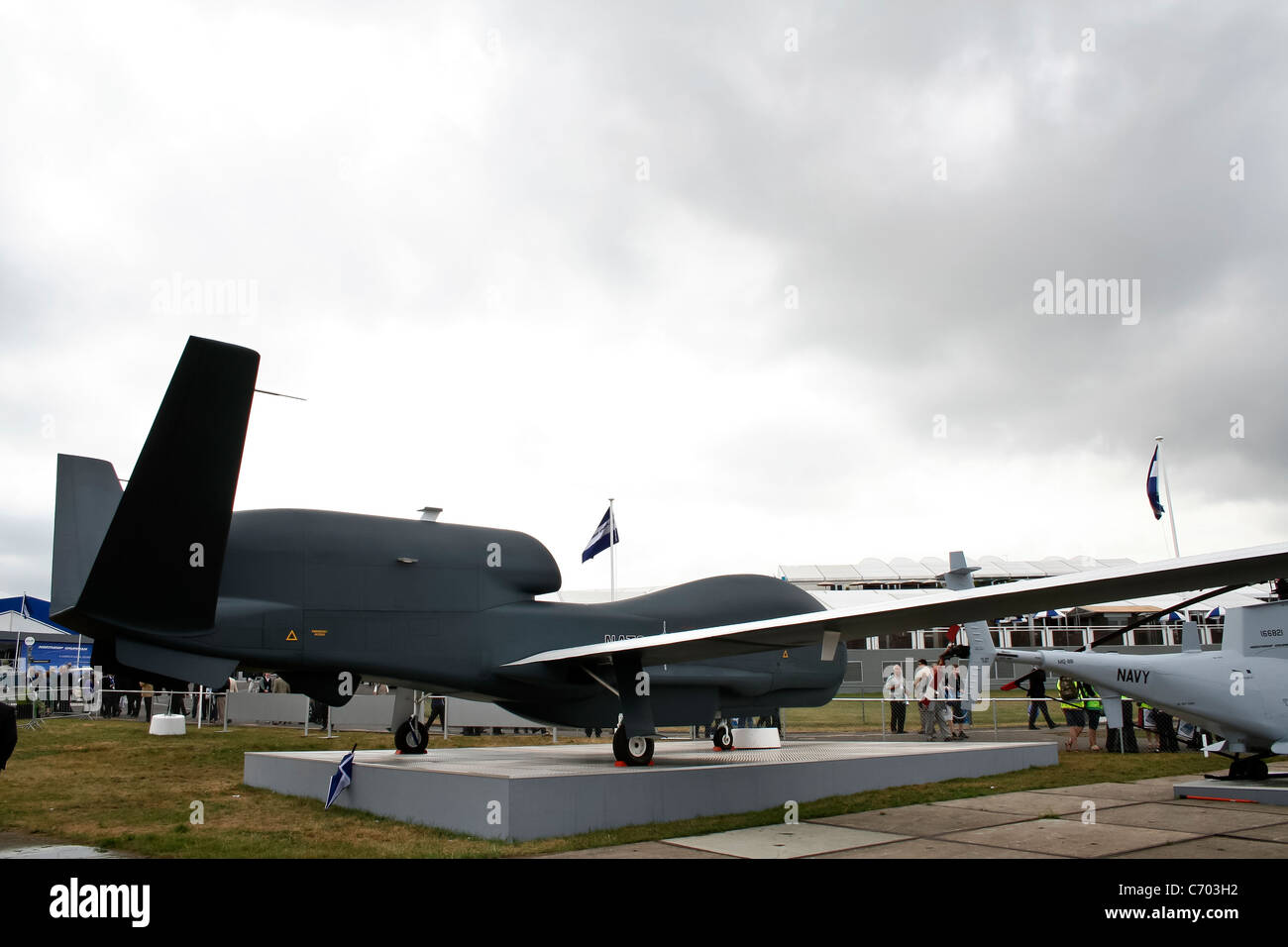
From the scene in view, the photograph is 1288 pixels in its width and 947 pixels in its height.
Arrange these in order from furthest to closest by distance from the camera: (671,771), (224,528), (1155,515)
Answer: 1. (1155,515)
2. (671,771)
3. (224,528)

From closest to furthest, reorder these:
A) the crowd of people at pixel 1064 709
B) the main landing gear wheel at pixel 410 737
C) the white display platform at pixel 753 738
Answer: the main landing gear wheel at pixel 410 737
the white display platform at pixel 753 738
the crowd of people at pixel 1064 709

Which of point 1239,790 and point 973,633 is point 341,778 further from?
point 973,633

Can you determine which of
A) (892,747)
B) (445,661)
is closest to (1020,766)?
(892,747)

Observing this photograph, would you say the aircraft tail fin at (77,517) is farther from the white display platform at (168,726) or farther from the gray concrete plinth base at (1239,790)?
the white display platform at (168,726)

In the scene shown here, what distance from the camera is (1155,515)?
83.3 feet

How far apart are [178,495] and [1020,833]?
8.85 m

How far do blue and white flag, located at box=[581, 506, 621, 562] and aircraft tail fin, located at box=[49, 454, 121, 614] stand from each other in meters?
10.4

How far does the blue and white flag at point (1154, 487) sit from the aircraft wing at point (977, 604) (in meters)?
20.1

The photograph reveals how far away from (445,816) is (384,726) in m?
15.4

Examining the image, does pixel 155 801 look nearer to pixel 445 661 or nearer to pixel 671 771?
pixel 445 661

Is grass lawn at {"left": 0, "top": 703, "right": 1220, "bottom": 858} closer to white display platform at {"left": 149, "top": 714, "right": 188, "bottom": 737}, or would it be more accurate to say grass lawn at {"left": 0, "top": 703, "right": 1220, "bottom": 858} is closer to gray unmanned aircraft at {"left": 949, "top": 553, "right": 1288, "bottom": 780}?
gray unmanned aircraft at {"left": 949, "top": 553, "right": 1288, "bottom": 780}

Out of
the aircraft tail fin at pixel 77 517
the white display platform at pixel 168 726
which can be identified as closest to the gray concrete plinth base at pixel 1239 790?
the aircraft tail fin at pixel 77 517

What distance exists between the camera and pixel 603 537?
19922mm

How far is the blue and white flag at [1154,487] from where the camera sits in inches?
1003
